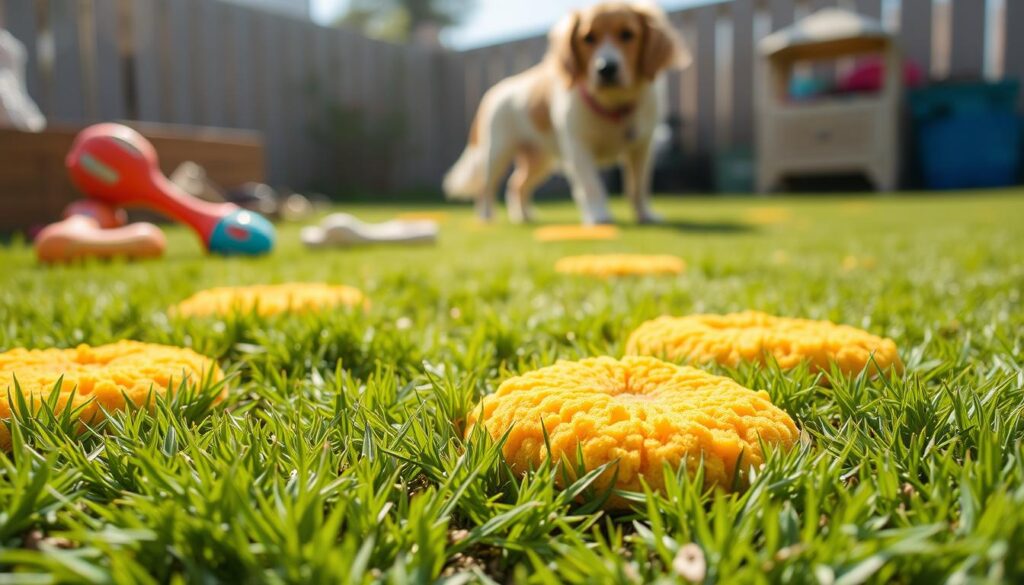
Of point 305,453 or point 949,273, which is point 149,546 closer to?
point 305,453

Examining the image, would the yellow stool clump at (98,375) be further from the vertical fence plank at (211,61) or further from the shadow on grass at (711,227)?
the vertical fence plank at (211,61)

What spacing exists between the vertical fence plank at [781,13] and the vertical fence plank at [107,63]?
7.37 metres

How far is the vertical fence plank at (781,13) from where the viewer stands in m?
8.95

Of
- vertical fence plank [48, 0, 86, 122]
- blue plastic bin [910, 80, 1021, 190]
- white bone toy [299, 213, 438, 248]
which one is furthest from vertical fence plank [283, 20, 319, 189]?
blue plastic bin [910, 80, 1021, 190]

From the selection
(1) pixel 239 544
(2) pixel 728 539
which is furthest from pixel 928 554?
(1) pixel 239 544

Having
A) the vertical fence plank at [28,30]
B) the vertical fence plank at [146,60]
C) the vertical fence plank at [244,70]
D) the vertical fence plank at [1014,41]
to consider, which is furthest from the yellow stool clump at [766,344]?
the vertical fence plank at [1014,41]

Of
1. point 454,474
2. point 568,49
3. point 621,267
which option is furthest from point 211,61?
point 454,474

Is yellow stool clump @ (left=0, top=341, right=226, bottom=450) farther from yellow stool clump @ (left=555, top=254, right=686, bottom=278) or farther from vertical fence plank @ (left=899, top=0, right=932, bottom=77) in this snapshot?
vertical fence plank @ (left=899, top=0, right=932, bottom=77)

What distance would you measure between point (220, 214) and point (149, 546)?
242cm

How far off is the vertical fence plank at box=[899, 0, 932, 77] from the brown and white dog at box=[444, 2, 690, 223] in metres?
5.41

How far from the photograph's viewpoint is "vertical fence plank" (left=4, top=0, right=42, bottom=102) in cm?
644

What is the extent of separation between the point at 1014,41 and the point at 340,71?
309 inches

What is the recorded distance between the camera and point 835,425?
2.88 ft

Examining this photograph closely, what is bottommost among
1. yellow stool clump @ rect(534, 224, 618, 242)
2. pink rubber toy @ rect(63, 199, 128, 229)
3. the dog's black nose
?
yellow stool clump @ rect(534, 224, 618, 242)
